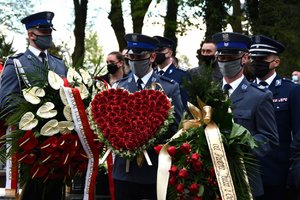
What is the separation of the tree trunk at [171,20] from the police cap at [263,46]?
16.8 m

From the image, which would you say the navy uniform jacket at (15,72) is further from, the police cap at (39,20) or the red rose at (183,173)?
the red rose at (183,173)

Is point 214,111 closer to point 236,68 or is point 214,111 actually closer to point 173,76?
point 236,68

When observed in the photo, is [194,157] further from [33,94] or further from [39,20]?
[39,20]

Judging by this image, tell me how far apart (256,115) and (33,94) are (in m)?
2.06

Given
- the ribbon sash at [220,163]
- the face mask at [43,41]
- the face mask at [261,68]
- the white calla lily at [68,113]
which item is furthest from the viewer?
the face mask at [43,41]

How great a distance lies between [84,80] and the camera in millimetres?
7176

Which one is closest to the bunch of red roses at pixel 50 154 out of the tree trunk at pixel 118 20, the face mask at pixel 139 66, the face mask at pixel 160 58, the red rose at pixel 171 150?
the face mask at pixel 139 66

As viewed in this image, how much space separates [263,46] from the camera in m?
6.85

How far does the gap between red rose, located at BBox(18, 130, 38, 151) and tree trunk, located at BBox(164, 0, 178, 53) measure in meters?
17.1

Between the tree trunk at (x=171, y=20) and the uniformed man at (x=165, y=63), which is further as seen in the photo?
the tree trunk at (x=171, y=20)

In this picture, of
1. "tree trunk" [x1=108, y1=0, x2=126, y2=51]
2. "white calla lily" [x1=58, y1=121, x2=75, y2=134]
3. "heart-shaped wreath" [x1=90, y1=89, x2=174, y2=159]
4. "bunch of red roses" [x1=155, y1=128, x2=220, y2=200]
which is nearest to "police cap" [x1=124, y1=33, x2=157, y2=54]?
"heart-shaped wreath" [x1=90, y1=89, x2=174, y2=159]

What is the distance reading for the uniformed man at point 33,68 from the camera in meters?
7.04

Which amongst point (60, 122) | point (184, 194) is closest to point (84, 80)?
point (60, 122)

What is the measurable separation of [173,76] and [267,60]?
288 centimetres
